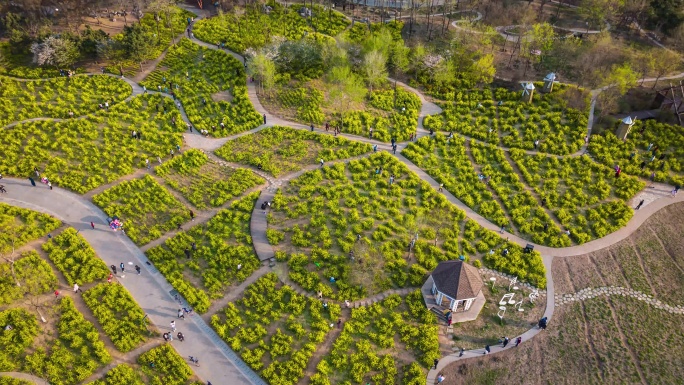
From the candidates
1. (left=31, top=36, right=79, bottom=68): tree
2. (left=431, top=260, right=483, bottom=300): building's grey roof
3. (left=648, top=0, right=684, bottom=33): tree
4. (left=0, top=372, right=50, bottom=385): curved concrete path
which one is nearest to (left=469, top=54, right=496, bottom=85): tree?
(left=648, top=0, right=684, bottom=33): tree

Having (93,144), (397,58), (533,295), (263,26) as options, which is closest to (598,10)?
(397,58)

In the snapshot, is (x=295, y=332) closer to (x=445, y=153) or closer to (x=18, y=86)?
(x=445, y=153)

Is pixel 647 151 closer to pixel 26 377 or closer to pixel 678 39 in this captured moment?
pixel 678 39

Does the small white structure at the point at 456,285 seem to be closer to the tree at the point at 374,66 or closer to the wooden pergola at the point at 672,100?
the tree at the point at 374,66

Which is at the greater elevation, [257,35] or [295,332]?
[257,35]

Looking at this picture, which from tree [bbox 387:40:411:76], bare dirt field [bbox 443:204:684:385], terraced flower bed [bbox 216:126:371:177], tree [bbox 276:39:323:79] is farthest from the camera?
tree [bbox 276:39:323:79]

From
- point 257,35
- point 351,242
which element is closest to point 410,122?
point 351,242

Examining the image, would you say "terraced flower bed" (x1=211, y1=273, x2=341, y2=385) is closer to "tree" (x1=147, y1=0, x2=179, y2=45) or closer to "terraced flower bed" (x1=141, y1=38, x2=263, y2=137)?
"terraced flower bed" (x1=141, y1=38, x2=263, y2=137)
